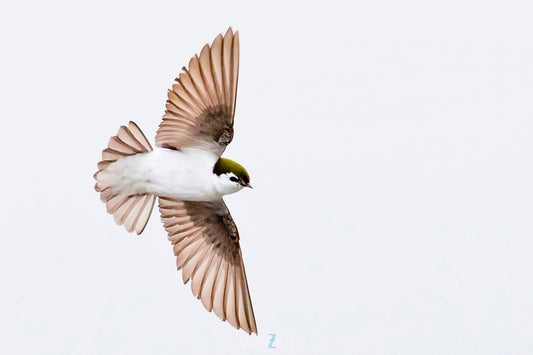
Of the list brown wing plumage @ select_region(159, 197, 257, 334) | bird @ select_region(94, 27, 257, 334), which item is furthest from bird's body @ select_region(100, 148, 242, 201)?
brown wing plumage @ select_region(159, 197, 257, 334)

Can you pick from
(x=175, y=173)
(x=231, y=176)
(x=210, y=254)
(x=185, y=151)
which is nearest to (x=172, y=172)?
(x=175, y=173)

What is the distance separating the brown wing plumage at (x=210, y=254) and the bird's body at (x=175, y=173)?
21.1 inches

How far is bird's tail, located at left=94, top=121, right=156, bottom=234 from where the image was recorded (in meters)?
5.45

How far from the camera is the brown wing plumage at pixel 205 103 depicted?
17.6 ft

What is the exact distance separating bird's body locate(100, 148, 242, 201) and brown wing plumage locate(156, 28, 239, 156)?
0.20 feet

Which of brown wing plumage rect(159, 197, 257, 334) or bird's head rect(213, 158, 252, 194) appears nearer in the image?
bird's head rect(213, 158, 252, 194)

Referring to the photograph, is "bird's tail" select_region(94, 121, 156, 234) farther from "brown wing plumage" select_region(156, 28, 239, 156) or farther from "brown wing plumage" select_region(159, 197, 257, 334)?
"brown wing plumage" select_region(159, 197, 257, 334)

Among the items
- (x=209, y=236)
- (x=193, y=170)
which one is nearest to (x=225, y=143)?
(x=193, y=170)

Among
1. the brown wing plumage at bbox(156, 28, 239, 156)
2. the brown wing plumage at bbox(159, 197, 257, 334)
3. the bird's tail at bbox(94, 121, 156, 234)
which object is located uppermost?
the brown wing plumage at bbox(156, 28, 239, 156)

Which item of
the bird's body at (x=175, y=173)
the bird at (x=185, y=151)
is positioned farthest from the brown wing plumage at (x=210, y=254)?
the bird's body at (x=175, y=173)

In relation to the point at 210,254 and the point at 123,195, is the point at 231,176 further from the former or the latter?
the point at 210,254

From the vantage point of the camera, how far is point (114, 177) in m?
5.55

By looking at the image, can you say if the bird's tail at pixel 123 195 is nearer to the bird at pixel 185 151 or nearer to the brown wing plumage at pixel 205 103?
the bird at pixel 185 151

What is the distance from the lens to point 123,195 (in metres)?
5.64
